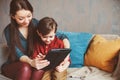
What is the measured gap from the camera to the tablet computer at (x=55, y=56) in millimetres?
1626

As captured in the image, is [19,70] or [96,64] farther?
[96,64]

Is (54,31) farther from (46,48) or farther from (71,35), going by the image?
(71,35)

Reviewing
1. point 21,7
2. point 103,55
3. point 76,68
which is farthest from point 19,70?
point 103,55

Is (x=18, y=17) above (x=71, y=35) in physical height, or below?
above

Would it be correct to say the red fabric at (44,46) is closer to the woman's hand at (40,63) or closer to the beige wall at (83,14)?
the woman's hand at (40,63)

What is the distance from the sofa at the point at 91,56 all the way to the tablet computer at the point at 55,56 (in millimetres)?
248

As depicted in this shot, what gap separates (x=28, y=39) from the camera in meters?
1.76

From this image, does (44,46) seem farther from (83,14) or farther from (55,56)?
(83,14)

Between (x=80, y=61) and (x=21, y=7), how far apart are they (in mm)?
724

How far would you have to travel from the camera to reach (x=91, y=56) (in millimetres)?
2074

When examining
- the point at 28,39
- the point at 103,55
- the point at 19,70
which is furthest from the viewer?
the point at 103,55

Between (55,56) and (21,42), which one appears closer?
(55,56)

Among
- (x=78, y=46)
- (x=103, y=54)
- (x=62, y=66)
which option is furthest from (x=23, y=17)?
(x=103, y=54)

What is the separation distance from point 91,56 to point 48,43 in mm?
486
